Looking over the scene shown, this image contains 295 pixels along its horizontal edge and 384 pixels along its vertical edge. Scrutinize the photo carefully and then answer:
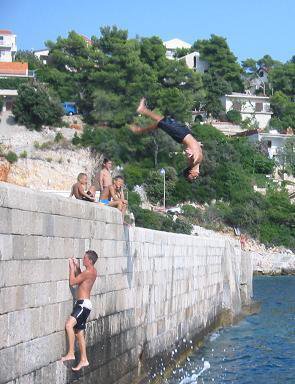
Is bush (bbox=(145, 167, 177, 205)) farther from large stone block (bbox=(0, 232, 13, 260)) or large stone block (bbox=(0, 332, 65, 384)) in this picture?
large stone block (bbox=(0, 232, 13, 260))

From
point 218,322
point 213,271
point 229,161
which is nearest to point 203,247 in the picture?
point 213,271

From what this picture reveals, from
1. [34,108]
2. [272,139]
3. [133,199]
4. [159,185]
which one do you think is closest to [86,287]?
[133,199]

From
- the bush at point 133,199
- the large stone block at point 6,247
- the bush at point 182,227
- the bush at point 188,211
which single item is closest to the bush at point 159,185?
the bush at point 188,211

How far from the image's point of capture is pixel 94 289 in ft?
38.8

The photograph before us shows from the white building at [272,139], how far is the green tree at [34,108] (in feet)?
80.8

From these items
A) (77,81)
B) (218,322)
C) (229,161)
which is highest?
(77,81)

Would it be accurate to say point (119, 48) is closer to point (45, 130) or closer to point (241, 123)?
point (45, 130)

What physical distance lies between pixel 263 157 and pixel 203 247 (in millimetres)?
58924

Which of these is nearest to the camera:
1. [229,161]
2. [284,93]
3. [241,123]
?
[229,161]

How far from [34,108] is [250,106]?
37.4 metres

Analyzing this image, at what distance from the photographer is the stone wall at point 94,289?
861 centimetres

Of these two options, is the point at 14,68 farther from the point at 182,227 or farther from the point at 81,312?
the point at 81,312

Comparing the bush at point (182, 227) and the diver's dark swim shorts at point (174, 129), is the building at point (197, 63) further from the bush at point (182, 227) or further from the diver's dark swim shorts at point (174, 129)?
the diver's dark swim shorts at point (174, 129)

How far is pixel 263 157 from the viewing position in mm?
80750
